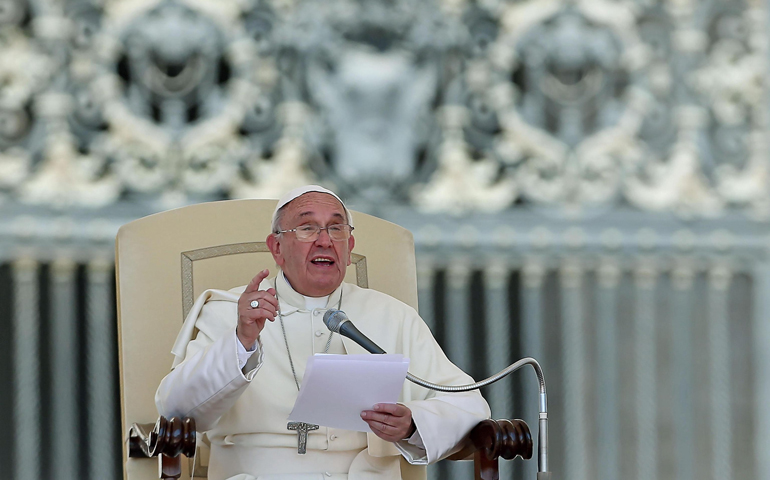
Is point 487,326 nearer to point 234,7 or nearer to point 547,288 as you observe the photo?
point 547,288

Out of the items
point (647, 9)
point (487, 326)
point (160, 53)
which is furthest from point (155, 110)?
point (647, 9)

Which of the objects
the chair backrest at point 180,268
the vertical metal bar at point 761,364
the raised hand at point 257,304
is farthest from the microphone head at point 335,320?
the vertical metal bar at point 761,364

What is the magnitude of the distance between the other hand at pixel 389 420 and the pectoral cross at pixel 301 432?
0.29m

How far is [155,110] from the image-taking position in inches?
180

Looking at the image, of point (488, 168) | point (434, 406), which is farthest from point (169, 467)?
point (488, 168)

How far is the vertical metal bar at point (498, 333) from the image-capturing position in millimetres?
4559

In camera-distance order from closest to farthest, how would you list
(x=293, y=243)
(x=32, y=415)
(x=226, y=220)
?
(x=293, y=243), (x=226, y=220), (x=32, y=415)

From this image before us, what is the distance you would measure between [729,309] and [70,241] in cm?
280

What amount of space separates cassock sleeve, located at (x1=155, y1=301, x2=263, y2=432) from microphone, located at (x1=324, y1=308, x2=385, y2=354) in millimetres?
296

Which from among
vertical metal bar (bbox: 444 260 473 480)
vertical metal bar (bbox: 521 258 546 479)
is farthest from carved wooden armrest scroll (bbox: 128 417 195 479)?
vertical metal bar (bbox: 521 258 546 479)

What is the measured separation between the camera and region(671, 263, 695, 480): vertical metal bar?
15.2 ft

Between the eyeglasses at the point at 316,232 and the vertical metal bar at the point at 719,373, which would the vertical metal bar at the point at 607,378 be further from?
the eyeglasses at the point at 316,232

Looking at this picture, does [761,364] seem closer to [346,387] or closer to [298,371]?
[298,371]

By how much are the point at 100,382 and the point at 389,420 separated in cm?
206
